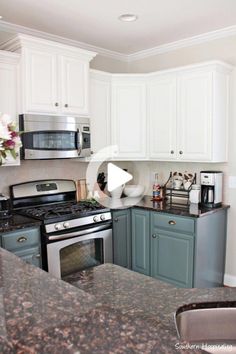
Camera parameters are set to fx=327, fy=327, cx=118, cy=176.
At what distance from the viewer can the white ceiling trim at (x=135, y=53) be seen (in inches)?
127

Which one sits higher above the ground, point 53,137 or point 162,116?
point 162,116

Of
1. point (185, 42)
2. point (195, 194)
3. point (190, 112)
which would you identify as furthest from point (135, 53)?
point (195, 194)

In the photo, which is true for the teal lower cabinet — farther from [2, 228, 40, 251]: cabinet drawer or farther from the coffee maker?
the coffee maker

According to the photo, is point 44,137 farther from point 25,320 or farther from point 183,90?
point 25,320

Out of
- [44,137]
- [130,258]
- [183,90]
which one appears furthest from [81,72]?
[130,258]

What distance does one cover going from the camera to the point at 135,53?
13.8 feet

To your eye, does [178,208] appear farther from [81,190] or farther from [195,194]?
[81,190]

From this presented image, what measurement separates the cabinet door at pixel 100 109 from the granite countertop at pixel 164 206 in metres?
0.68

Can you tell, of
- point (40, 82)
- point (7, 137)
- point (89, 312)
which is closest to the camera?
point (89, 312)

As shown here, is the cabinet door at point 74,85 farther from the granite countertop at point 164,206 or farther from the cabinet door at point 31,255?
the cabinet door at point 31,255

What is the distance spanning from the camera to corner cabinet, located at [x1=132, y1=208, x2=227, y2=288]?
3105 mm

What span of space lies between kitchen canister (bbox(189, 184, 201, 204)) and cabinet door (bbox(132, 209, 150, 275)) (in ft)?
1.69

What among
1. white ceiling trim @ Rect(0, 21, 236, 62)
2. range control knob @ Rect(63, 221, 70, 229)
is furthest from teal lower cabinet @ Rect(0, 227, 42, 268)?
A: white ceiling trim @ Rect(0, 21, 236, 62)

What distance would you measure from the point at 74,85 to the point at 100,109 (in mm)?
498
